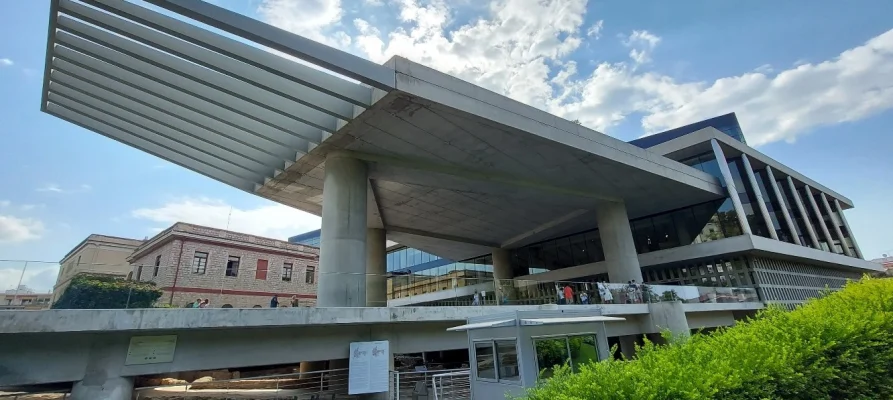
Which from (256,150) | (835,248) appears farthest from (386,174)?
(835,248)

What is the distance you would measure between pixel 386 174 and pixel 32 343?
40.8ft

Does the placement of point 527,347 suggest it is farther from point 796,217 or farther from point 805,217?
point 796,217

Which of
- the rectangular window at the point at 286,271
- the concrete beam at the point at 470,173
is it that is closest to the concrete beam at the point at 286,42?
the concrete beam at the point at 470,173

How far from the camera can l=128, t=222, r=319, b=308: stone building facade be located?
26078 millimetres

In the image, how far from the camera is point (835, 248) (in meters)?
36.5

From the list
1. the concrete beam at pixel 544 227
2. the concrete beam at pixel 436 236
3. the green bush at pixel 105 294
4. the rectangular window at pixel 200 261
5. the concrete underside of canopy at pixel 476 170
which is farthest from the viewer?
the concrete beam at pixel 436 236

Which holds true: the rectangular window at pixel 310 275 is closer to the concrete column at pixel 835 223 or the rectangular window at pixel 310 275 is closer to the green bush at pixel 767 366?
the green bush at pixel 767 366

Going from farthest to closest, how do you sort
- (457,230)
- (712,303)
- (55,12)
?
(457,230)
(712,303)
(55,12)

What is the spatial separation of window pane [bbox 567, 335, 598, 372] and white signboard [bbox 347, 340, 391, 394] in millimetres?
4841

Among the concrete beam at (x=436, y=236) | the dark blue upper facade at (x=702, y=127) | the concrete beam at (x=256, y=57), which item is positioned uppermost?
the dark blue upper facade at (x=702, y=127)

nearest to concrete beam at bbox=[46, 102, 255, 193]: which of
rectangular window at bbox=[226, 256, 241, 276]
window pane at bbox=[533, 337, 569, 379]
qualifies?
rectangular window at bbox=[226, 256, 241, 276]

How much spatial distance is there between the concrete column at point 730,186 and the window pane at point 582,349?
66.4 feet

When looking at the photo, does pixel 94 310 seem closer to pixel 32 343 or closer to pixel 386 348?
pixel 32 343

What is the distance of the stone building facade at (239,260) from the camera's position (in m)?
26.1
